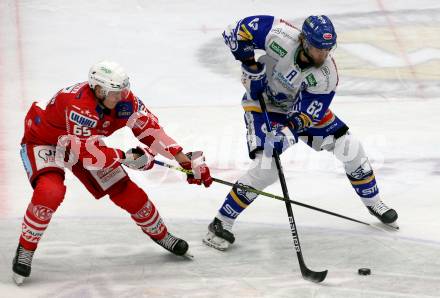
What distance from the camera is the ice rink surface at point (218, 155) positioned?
206 inches

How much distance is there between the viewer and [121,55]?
870cm

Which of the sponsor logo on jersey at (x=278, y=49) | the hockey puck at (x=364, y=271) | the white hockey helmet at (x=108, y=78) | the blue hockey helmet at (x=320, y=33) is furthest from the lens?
the sponsor logo on jersey at (x=278, y=49)

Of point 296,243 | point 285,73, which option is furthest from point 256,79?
point 296,243

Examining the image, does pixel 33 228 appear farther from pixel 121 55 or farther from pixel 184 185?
pixel 121 55

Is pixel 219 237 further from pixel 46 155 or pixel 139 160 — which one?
pixel 46 155

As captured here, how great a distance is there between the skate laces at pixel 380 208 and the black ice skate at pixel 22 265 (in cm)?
202

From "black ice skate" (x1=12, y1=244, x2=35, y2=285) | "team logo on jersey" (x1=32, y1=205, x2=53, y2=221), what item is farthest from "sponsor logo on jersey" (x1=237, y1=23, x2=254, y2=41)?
"black ice skate" (x1=12, y1=244, x2=35, y2=285)

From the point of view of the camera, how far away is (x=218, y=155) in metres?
6.94

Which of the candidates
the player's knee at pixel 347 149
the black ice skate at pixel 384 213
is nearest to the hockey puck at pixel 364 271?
the black ice skate at pixel 384 213

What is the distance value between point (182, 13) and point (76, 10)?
985 millimetres

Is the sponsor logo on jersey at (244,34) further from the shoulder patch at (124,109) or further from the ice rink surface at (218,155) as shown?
the ice rink surface at (218,155)

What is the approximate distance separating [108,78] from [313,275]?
1399 mm

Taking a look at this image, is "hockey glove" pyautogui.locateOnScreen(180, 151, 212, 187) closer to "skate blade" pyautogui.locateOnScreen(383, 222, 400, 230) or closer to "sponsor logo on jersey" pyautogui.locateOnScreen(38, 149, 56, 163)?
"sponsor logo on jersey" pyautogui.locateOnScreen(38, 149, 56, 163)

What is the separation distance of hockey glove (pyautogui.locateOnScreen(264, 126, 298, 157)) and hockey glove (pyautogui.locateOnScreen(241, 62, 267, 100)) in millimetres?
241
